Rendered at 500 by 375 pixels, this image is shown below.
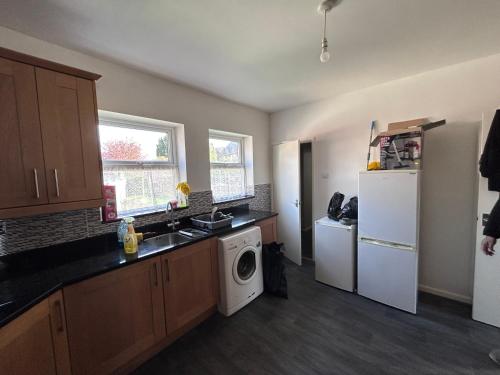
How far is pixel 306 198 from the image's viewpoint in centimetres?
350

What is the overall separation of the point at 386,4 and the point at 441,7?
1.16ft

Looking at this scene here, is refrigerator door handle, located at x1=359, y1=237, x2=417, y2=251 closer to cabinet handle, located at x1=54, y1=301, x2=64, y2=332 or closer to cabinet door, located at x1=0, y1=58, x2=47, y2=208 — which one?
cabinet handle, located at x1=54, y1=301, x2=64, y2=332

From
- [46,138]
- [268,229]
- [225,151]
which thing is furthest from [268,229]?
[46,138]

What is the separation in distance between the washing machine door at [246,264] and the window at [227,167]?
2.98 ft

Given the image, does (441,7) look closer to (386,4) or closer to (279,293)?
(386,4)

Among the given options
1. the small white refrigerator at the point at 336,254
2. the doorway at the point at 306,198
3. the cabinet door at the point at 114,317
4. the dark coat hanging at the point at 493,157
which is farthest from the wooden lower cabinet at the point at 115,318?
the dark coat hanging at the point at 493,157

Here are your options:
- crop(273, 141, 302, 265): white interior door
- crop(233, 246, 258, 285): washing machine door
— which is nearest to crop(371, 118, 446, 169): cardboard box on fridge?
crop(273, 141, 302, 265): white interior door

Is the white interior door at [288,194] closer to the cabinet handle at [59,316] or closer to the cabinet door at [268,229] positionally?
the cabinet door at [268,229]

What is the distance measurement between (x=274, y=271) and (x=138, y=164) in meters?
1.88

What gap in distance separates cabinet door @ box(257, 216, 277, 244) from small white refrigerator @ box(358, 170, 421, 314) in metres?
1.01

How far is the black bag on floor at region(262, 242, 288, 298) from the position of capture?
2396 mm

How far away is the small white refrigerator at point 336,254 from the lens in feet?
7.79

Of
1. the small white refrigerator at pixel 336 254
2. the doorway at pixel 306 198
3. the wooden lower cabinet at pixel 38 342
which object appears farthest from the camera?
the doorway at pixel 306 198

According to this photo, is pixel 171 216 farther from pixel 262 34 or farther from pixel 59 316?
pixel 262 34
